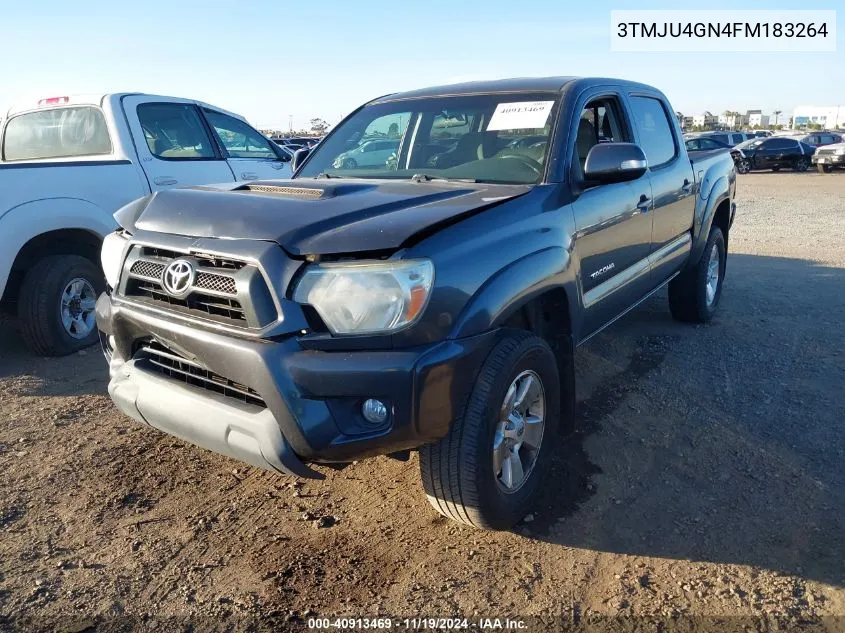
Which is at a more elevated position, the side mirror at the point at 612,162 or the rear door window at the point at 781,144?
the side mirror at the point at 612,162

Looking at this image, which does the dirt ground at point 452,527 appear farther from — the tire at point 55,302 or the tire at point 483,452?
the tire at point 55,302

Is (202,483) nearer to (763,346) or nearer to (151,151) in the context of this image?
(151,151)

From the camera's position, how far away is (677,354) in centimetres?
520

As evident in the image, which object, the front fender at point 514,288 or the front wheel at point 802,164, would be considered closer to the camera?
the front fender at point 514,288

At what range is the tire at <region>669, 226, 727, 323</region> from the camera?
570 centimetres

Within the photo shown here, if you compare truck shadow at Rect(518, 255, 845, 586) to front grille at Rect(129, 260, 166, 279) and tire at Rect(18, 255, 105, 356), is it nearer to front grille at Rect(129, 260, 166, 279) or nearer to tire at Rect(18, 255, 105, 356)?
front grille at Rect(129, 260, 166, 279)

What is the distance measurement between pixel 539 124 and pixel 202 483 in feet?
8.15

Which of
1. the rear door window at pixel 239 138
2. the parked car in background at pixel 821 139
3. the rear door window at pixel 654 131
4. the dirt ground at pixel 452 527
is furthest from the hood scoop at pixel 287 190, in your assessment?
the parked car in background at pixel 821 139

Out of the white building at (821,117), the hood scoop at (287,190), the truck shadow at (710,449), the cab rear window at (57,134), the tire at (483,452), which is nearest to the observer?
the tire at (483,452)

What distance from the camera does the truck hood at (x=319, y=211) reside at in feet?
8.17

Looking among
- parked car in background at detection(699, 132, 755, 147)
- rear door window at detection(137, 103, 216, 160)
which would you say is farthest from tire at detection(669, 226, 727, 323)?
parked car in background at detection(699, 132, 755, 147)

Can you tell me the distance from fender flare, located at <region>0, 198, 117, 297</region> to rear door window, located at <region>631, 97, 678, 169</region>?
3919mm

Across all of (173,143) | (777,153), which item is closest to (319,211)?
(173,143)

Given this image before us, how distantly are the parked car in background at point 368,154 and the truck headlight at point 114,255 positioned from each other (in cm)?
145
